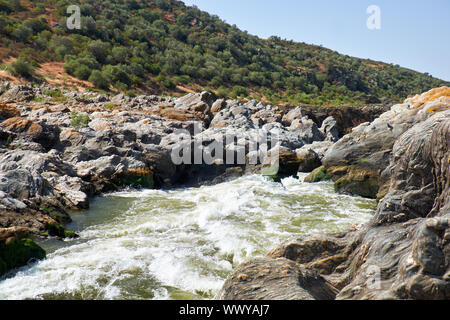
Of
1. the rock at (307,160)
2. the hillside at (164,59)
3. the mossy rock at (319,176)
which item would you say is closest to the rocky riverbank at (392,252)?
the mossy rock at (319,176)

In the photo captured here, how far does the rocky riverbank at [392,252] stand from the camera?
112 inches

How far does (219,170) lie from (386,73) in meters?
77.9

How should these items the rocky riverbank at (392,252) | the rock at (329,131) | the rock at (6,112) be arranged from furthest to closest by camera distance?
1. the rock at (329,131)
2. the rock at (6,112)
3. the rocky riverbank at (392,252)

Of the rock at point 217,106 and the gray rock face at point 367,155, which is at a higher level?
the rock at point 217,106

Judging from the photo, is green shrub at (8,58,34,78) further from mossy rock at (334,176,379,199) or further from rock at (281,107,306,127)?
mossy rock at (334,176,379,199)

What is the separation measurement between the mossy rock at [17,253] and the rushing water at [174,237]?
217mm

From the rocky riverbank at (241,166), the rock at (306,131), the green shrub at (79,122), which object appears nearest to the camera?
the rocky riverbank at (241,166)

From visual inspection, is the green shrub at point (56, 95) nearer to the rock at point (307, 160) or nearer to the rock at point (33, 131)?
the rock at point (33, 131)

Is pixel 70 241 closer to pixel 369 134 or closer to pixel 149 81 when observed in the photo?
pixel 369 134

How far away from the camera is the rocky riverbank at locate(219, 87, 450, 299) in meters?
2.85

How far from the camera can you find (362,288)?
3.29 m

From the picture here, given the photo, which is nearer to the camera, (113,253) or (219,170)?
(113,253)

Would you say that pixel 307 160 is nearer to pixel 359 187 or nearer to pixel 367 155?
pixel 359 187
